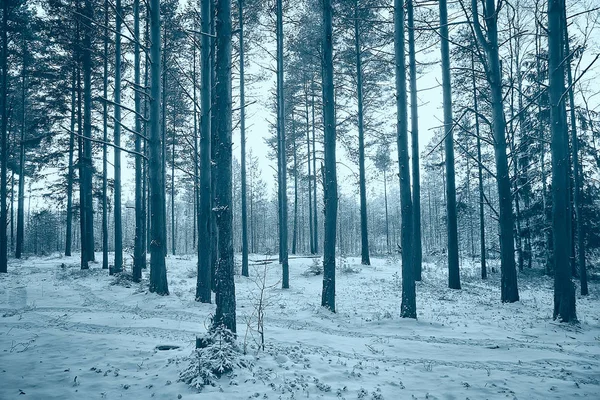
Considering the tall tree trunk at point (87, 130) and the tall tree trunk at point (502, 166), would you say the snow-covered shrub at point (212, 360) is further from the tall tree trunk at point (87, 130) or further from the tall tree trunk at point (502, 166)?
the tall tree trunk at point (87, 130)

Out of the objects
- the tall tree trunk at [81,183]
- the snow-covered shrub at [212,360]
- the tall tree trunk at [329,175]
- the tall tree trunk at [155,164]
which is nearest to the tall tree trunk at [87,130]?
the tall tree trunk at [81,183]

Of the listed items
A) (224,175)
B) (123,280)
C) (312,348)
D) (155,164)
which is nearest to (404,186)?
(312,348)

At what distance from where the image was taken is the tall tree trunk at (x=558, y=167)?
7.12 meters

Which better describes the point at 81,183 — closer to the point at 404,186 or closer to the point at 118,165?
the point at 118,165

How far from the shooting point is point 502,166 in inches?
348

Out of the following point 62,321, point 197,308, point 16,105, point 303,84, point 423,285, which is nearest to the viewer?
point 62,321

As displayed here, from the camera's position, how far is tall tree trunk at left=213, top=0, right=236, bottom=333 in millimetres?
4797

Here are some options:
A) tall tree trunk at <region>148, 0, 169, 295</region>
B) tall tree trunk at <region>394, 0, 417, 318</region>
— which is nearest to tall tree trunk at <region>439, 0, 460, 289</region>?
tall tree trunk at <region>394, 0, 417, 318</region>

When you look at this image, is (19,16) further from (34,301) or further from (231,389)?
(231,389)

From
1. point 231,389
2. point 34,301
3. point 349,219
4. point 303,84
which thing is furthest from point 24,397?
point 349,219

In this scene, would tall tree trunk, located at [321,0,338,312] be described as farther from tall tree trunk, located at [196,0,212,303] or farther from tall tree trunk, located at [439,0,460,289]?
tall tree trunk, located at [439,0,460,289]

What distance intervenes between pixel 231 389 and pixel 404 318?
4921 millimetres

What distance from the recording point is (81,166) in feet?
49.5

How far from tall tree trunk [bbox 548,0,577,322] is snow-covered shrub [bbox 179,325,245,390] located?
7.54 meters
